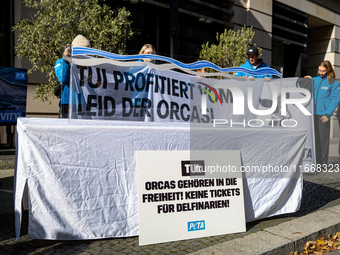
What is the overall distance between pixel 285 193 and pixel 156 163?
1661 millimetres

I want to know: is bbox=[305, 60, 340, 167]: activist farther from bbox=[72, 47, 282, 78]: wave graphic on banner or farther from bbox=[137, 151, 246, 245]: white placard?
bbox=[137, 151, 246, 245]: white placard

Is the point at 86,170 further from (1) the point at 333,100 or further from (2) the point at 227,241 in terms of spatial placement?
(1) the point at 333,100

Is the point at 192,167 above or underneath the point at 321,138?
underneath

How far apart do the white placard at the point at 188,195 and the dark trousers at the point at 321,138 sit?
4041 millimetres

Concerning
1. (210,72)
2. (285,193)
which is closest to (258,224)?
(285,193)

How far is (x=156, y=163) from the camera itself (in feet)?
10.6

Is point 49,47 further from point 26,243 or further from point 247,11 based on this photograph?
point 247,11

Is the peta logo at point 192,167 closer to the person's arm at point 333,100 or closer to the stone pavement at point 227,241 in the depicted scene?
the stone pavement at point 227,241

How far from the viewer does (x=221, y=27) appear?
1428cm

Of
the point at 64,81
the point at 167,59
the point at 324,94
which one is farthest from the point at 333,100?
the point at 64,81

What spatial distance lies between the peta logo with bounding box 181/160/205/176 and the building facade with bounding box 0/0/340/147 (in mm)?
2796

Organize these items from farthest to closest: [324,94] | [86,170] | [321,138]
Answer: [321,138] → [324,94] → [86,170]

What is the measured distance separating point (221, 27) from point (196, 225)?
1213cm

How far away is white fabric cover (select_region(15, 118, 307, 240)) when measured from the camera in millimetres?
2924
